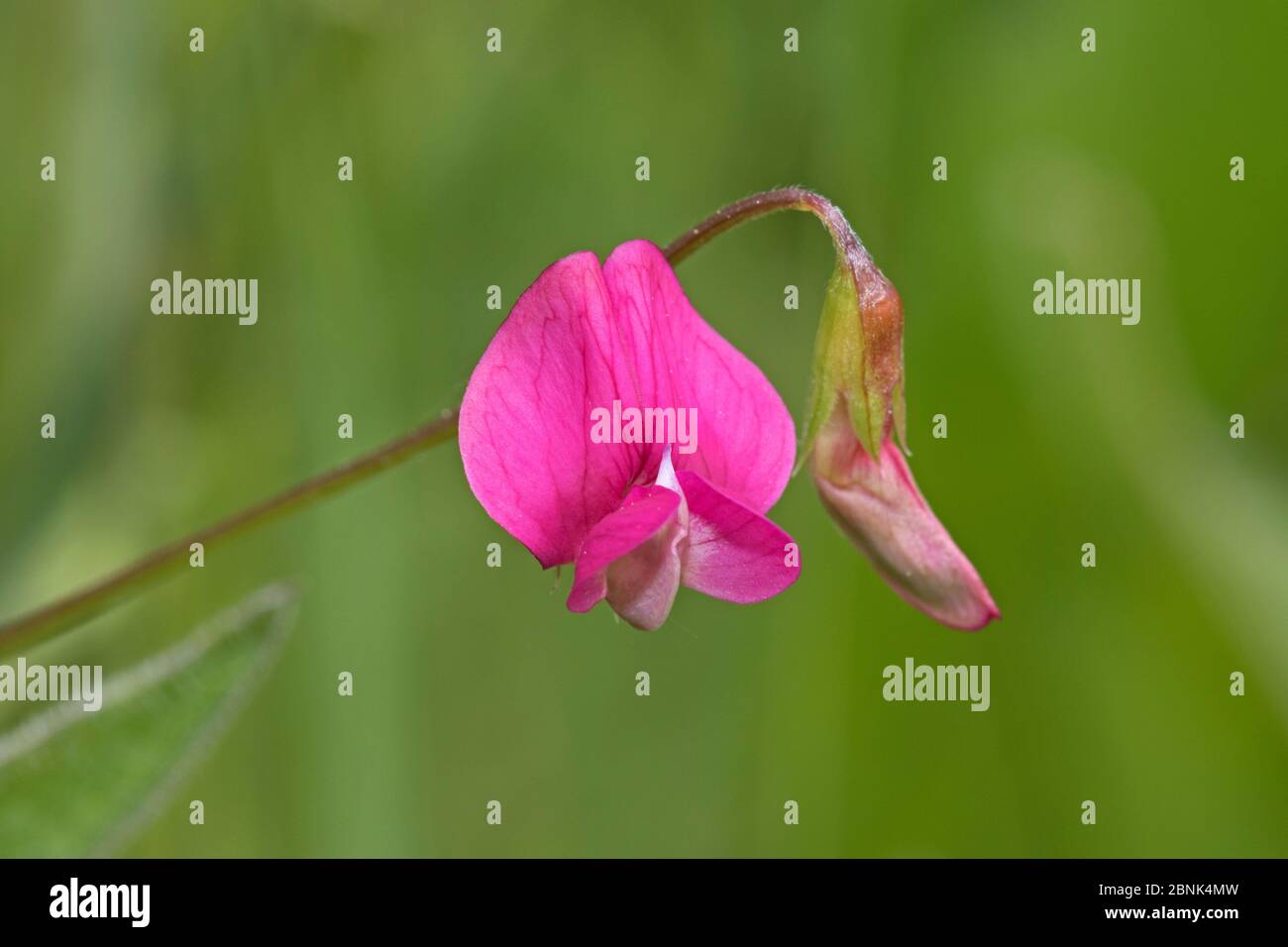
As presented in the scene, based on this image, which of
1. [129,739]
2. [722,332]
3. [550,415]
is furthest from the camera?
[722,332]

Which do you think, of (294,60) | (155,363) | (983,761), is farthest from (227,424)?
(983,761)

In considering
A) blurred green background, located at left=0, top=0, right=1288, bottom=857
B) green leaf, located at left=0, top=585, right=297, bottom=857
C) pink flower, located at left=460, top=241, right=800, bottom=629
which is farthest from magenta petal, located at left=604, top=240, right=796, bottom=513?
blurred green background, located at left=0, top=0, right=1288, bottom=857

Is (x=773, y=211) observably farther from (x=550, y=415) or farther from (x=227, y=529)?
(x=227, y=529)

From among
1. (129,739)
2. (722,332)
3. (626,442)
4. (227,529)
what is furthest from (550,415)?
(722,332)

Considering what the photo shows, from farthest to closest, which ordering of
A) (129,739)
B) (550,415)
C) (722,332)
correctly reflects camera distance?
(722,332) → (129,739) → (550,415)

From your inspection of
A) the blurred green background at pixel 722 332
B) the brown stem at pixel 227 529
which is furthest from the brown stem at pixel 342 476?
the blurred green background at pixel 722 332

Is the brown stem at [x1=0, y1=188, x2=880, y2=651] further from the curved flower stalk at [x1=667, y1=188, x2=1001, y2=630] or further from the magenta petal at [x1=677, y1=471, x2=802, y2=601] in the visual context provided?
the magenta petal at [x1=677, y1=471, x2=802, y2=601]
